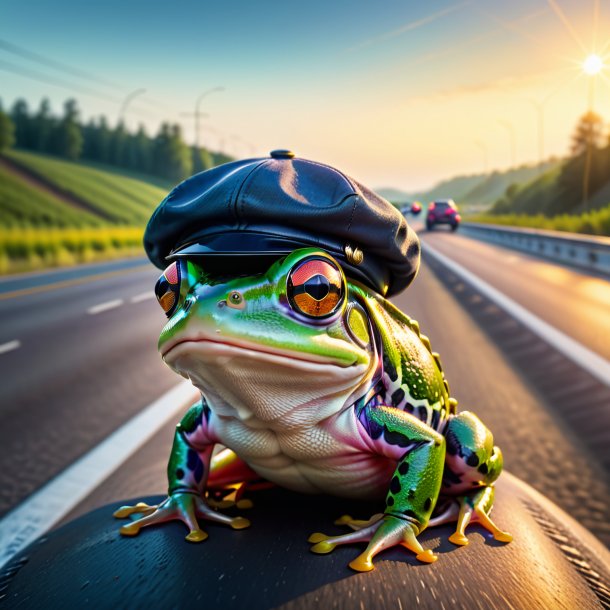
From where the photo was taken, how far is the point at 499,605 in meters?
1.35

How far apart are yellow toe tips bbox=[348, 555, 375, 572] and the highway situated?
138 centimetres

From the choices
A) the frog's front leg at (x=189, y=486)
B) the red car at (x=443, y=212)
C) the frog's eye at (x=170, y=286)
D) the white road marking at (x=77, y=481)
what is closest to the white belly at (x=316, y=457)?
the frog's front leg at (x=189, y=486)

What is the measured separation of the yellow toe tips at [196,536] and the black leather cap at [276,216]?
0.57 meters

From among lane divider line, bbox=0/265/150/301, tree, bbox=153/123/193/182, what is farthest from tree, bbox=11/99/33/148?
lane divider line, bbox=0/265/150/301

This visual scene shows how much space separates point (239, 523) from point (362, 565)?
34cm

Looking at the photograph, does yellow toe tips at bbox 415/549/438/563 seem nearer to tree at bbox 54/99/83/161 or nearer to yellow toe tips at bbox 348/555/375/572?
yellow toe tips at bbox 348/555/375/572

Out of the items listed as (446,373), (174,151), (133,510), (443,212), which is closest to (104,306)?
(446,373)

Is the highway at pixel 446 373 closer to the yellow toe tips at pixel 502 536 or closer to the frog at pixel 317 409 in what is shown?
the frog at pixel 317 409

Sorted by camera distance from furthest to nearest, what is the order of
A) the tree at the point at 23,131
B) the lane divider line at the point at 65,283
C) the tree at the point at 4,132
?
1. the tree at the point at 23,131
2. the tree at the point at 4,132
3. the lane divider line at the point at 65,283

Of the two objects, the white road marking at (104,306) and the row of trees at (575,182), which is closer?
the white road marking at (104,306)

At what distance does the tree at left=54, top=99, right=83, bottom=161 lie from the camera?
110 meters

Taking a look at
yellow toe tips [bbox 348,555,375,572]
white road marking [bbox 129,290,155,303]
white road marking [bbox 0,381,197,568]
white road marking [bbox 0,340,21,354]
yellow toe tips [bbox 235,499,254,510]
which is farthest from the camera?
white road marking [bbox 129,290,155,303]

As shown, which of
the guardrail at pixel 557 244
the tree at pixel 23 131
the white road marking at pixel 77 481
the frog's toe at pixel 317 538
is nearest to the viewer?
the frog's toe at pixel 317 538

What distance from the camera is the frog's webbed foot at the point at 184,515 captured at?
1629 millimetres
